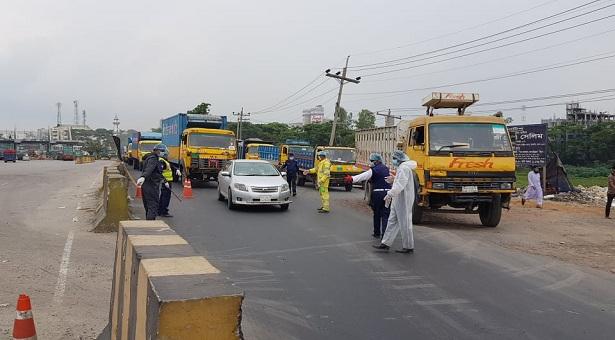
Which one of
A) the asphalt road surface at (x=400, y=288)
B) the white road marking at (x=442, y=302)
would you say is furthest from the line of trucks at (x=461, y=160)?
the white road marking at (x=442, y=302)

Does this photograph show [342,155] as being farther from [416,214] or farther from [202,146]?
[416,214]

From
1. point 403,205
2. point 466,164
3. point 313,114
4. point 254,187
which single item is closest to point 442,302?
point 403,205

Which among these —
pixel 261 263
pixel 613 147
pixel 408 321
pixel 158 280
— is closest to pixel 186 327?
pixel 158 280

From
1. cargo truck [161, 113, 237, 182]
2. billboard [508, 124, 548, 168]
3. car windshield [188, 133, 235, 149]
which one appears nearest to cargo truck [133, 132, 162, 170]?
cargo truck [161, 113, 237, 182]

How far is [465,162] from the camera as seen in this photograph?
40.3ft

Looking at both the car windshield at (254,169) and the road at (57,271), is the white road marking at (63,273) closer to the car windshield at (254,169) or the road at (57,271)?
the road at (57,271)

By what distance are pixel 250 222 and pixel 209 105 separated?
170 feet

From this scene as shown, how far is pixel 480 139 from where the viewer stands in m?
12.6

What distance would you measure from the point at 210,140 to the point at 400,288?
18049 mm

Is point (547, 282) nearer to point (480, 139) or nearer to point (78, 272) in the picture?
point (480, 139)

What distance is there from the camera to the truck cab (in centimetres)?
1224

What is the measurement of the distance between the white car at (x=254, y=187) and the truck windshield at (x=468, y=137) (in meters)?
4.53

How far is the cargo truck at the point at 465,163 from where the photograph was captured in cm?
1224

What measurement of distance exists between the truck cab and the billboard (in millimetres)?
9761
